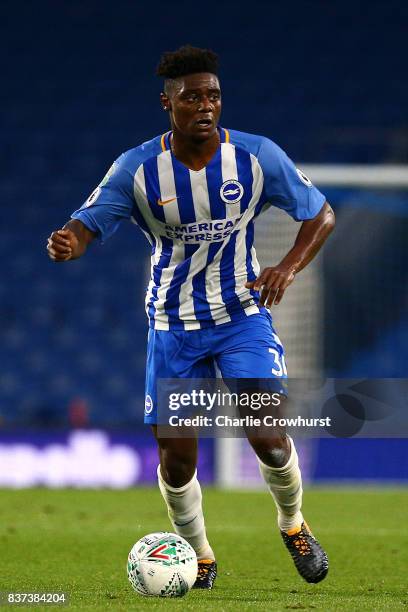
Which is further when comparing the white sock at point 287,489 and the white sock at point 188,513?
the white sock at point 188,513

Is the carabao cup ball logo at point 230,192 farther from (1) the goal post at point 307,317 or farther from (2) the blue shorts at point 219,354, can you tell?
(1) the goal post at point 307,317

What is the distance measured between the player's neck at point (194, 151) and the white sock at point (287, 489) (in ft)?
4.10

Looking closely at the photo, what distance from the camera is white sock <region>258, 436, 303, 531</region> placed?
5242 millimetres

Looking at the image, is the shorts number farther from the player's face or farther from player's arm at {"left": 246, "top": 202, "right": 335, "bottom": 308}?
the player's face

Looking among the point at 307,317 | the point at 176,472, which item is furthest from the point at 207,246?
the point at 307,317

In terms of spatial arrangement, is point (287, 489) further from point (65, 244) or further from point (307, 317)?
point (307, 317)

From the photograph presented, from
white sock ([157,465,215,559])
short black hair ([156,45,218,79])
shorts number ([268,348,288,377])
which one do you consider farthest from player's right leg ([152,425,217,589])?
short black hair ([156,45,218,79])

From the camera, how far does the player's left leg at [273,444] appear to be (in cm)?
514

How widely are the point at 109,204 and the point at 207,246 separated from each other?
453 mm

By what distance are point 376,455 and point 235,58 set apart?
6662 millimetres

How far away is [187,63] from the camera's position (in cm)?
504

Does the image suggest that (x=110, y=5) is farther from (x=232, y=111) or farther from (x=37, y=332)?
(x=37, y=332)

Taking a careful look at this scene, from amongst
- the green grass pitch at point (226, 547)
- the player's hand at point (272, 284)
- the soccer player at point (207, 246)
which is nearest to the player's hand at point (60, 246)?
the soccer player at point (207, 246)

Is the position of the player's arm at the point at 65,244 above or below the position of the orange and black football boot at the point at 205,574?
above
